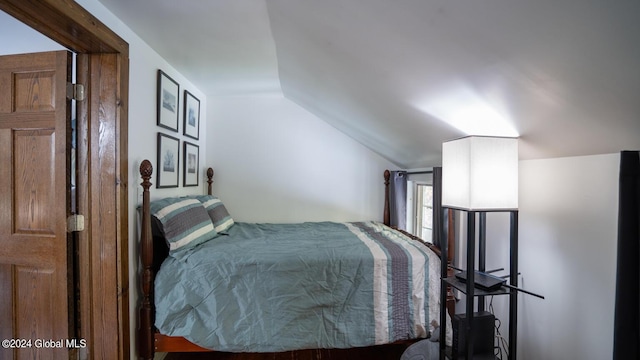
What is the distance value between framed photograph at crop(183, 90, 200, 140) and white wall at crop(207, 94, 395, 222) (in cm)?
30

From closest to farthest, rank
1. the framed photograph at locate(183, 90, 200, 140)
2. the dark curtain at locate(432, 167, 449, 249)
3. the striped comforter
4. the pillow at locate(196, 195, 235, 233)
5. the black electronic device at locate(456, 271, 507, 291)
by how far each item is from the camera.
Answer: the black electronic device at locate(456, 271, 507, 291), the dark curtain at locate(432, 167, 449, 249), the striped comforter, the pillow at locate(196, 195, 235, 233), the framed photograph at locate(183, 90, 200, 140)

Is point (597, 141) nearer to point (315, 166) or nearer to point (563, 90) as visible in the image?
point (563, 90)

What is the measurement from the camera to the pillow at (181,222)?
165 cm

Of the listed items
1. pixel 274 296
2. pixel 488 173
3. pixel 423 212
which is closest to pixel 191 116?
pixel 274 296

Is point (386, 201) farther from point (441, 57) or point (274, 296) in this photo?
point (441, 57)

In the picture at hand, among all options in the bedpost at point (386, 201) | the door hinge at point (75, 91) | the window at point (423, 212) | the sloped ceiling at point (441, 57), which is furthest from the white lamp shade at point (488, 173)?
the door hinge at point (75, 91)

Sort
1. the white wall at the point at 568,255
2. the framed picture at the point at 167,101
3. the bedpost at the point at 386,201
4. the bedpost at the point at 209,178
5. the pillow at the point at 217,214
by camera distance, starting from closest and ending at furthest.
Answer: the white wall at the point at 568,255 → the framed picture at the point at 167,101 → the pillow at the point at 217,214 → the bedpost at the point at 209,178 → the bedpost at the point at 386,201

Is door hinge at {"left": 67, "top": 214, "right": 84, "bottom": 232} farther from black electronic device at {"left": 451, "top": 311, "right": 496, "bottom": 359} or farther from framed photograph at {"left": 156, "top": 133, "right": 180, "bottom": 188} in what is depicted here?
black electronic device at {"left": 451, "top": 311, "right": 496, "bottom": 359}

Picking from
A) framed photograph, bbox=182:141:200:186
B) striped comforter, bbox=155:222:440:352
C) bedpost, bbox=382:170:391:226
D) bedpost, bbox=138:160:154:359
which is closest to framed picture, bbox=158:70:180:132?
framed photograph, bbox=182:141:200:186

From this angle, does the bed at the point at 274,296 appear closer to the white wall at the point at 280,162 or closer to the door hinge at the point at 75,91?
the door hinge at the point at 75,91

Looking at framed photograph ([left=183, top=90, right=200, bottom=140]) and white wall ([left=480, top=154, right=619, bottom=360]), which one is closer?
white wall ([left=480, top=154, right=619, bottom=360])

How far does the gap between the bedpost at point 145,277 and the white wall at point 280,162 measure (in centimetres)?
148

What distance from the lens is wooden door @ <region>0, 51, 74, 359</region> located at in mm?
1367

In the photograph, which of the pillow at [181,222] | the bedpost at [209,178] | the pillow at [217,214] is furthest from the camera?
the bedpost at [209,178]
